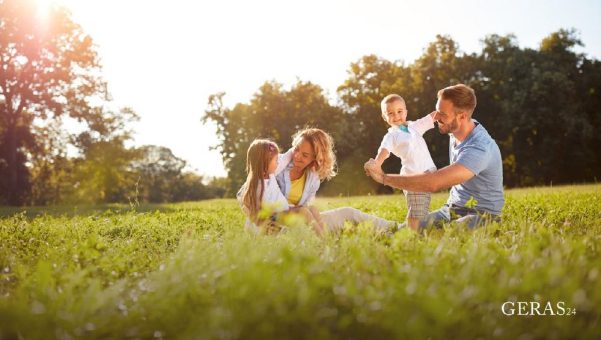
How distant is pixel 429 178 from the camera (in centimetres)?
627

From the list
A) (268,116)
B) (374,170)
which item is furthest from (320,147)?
(268,116)

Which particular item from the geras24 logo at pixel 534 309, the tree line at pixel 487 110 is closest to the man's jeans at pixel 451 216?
the geras24 logo at pixel 534 309

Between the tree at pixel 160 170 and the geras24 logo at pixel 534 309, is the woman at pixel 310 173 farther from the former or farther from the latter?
the tree at pixel 160 170

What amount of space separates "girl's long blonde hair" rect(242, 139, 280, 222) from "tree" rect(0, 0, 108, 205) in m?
29.5

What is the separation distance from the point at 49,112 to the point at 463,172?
32.6 meters

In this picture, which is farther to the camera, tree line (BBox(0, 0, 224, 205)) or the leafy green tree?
the leafy green tree

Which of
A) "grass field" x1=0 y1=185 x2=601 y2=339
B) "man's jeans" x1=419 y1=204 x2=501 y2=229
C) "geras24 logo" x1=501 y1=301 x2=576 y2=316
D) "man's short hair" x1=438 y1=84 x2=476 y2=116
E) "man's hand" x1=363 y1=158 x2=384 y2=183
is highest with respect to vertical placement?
"man's short hair" x1=438 y1=84 x2=476 y2=116

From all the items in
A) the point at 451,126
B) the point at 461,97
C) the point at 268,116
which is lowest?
the point at 451,126

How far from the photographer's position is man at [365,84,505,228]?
246 inches

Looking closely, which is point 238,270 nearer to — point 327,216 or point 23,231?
point 327,216

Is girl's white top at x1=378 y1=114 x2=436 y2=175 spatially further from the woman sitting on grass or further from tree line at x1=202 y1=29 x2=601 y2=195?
tree line at x1=202 y1=29 x2=601 y2=195

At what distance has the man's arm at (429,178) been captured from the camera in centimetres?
615

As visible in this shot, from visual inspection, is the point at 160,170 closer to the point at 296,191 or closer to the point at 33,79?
the point at 33,79

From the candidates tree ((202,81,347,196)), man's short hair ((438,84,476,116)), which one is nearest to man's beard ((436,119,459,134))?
man's short hair ((438,84,476,116))
